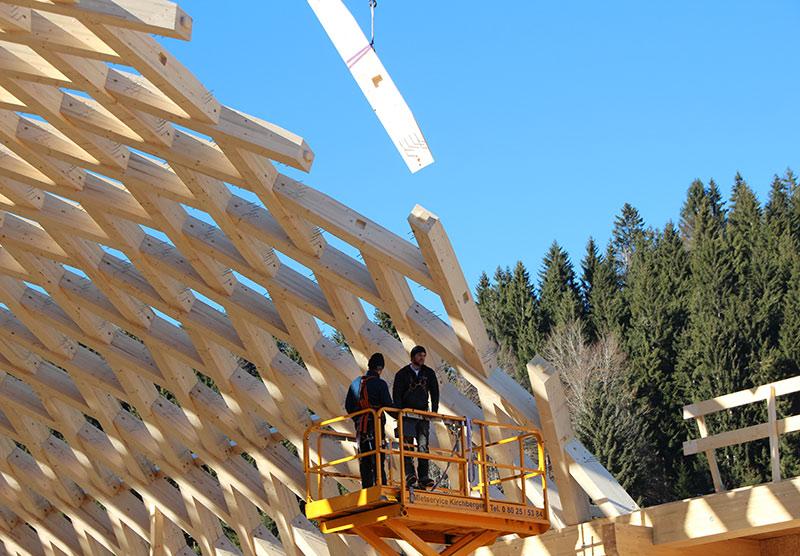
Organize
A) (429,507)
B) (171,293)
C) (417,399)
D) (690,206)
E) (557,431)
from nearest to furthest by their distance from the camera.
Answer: (429,507), (417,399), (557,431), (171,293), (690,206)

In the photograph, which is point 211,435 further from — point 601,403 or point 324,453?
point 601,403

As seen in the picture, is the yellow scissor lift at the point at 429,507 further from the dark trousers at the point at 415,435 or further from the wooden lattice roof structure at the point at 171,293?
the wooden lattice roof structure at the point at 171,293

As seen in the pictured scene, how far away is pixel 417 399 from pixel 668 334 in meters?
38.3

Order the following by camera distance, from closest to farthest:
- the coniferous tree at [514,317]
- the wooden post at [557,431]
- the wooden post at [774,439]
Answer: the wooden post at [774,439] < the wooden post at [557,431] < the coniferous tree at [514,317]

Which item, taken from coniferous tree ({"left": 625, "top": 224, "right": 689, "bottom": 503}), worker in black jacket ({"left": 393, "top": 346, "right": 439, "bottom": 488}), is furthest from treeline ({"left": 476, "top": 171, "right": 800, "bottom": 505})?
worker in black jacket ({"left": 393, "top": 346, "right": 439, "bottom": 488})

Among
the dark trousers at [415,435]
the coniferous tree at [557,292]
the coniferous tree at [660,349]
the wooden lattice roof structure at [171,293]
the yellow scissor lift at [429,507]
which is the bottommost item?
the yellow scissor lift at [429,507]

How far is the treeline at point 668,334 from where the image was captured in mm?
45656

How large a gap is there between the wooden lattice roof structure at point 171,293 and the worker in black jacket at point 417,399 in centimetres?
134

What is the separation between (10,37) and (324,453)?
9.76 meters

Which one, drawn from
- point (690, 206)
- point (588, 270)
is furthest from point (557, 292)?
point (690, 206)

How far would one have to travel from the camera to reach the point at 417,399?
47.6 feet

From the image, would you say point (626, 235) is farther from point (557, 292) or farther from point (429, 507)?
point (429, 507)

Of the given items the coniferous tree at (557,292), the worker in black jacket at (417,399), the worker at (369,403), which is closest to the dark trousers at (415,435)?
the worker in black jacket at (417,399)

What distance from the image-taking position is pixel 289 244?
16.6 meters
